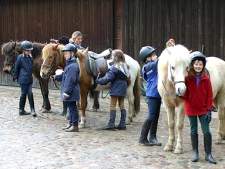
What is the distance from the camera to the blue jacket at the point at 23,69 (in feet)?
40.4

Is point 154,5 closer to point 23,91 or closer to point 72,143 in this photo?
point 23,91

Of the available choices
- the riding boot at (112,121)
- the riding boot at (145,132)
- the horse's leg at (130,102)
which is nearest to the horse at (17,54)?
the horse's leg at (130,102)

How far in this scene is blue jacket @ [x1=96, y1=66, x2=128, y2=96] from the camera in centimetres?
1051

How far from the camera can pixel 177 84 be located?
25.2 feet

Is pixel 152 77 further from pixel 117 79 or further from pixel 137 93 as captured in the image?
pixel 137 93

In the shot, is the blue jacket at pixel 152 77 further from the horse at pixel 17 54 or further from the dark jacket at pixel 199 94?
the horse at pixel 17 54

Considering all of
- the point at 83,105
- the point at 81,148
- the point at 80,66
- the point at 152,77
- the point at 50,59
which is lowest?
the point at 81,148

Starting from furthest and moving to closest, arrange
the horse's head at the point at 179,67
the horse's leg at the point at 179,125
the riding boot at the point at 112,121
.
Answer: the riding boot at the point at 112,121
the horse's leg at the point at 179,125
the horse's head at the point at 179,67

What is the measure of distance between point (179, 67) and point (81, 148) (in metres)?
2.35

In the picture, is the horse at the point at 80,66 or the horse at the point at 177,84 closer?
the horse at the point at 177,84

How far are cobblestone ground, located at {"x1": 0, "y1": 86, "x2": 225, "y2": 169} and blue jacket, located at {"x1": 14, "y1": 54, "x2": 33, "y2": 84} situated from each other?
0.92m

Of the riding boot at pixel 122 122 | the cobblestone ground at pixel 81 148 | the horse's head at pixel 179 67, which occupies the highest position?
the horse's head at pixel 179 67

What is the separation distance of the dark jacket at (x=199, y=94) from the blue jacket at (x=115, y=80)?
275 cm

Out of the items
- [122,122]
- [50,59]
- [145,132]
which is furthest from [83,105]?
[145,132]
